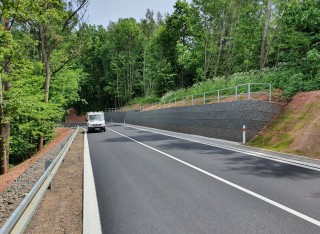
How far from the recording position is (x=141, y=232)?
4727 mm

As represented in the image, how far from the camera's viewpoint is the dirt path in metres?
4.95

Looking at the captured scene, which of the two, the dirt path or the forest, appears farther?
the forest

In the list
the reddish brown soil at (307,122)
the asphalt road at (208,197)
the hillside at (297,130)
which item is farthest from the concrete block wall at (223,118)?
the asphalt road at (208,197)

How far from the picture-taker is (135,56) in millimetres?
73812

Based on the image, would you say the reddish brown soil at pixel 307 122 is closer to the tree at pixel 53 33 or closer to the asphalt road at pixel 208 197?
the asphalt road at pixel 208 197

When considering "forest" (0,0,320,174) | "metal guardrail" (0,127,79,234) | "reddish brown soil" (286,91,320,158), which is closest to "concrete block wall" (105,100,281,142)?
"reddish brown soil" (286,91,320,158)

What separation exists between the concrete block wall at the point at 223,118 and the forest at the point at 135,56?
2433 millimetres

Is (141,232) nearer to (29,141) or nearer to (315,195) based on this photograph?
(315,195)

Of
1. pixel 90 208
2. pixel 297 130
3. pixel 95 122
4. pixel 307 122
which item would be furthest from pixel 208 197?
pixel 95 122

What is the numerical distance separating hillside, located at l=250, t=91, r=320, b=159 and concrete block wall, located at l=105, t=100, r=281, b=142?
0.70m

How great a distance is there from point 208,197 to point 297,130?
9.23m

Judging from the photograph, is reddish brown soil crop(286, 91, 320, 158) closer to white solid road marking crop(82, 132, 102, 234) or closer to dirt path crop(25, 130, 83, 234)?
white solid road marking crop(82, 132, 102, 234)

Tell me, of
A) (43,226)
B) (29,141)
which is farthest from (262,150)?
(29,141)

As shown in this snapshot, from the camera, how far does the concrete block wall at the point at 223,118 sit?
16734 millimetres
